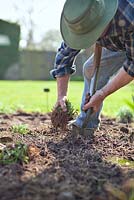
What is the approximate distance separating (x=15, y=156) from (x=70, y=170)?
13.5 inches

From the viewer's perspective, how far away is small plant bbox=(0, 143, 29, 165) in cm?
247

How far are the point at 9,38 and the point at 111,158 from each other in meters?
19.2

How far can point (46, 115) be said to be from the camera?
233 inches

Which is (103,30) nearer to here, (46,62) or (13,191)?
(13,191)

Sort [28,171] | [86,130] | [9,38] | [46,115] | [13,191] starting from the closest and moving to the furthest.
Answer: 1. [13,191]
2. [28,171]
3. [86,130]
4. [46,115]
5. [9,38]

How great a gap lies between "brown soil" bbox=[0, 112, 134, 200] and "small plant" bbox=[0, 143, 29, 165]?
0.06 metres

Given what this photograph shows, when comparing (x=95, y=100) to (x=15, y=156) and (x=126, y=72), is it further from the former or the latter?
(x=15, y=156)

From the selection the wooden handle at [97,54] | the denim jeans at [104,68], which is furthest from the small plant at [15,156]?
the denim jeans at [104,68]

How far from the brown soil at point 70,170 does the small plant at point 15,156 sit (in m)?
0.06

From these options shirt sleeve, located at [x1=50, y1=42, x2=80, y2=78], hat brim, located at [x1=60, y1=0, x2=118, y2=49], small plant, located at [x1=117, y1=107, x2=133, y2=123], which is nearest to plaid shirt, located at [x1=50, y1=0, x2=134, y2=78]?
hat brim, located at [x1=60, y1=0, x2=118, y2=49]

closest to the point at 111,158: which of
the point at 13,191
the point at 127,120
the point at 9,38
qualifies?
the point at 13,191

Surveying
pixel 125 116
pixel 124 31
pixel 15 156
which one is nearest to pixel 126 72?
pixel 124 31

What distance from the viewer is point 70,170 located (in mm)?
2410

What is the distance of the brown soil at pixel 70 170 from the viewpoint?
1949mm
